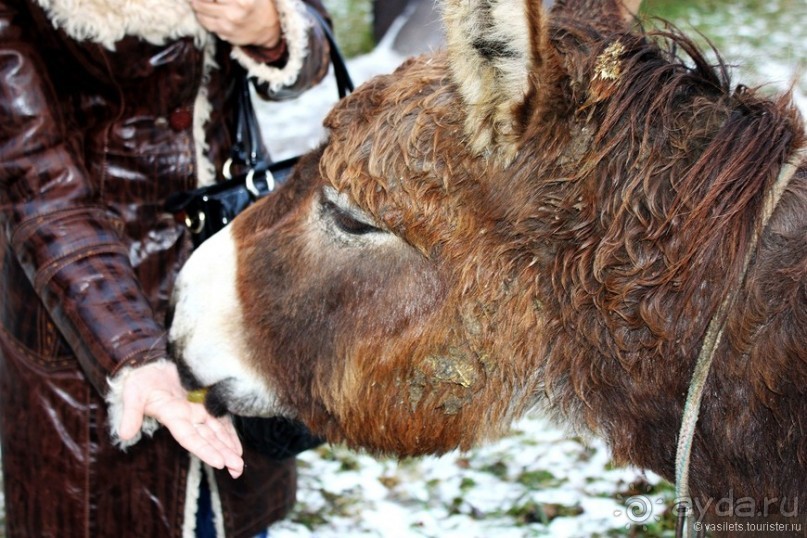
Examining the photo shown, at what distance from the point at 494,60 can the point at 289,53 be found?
1.13m

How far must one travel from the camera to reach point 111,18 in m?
2.48

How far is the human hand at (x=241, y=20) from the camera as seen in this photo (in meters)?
2.55

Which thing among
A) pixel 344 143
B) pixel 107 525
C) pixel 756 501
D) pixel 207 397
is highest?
pixel 344 143

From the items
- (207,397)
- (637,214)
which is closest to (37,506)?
(207,397)

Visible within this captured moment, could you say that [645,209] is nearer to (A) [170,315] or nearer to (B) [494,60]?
(B) [494,60]

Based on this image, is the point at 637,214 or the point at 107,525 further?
the point at 107,525

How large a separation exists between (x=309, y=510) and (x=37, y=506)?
1.89m

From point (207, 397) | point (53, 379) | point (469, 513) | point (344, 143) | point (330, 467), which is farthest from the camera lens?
point (330, 467)

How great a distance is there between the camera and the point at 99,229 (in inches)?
99.2

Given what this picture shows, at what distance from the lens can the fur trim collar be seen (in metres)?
2.46

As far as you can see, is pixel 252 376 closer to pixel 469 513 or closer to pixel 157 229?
pixel 157 229

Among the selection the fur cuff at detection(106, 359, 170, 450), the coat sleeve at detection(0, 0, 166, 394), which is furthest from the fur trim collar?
the fur cuff at detection(106, 359, 170, 450)

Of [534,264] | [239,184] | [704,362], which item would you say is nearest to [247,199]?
[239,184]

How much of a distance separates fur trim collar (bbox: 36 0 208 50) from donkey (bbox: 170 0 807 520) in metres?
0.62
